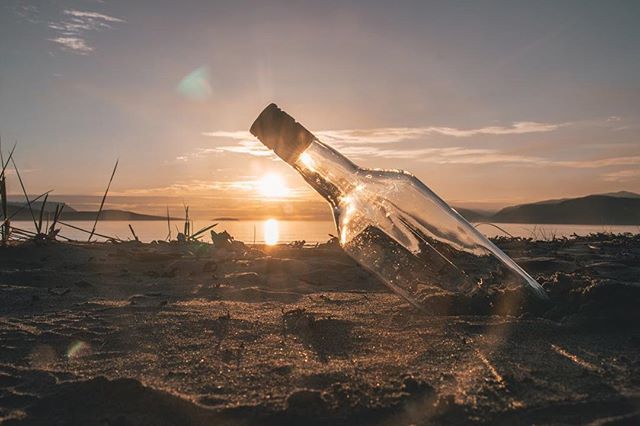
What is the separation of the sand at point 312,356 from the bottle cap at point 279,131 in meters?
0.74

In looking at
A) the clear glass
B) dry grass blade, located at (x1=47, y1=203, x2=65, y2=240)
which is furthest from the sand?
dry grass blade, located at (x1=47, y1=203, x2=65, y2=240)

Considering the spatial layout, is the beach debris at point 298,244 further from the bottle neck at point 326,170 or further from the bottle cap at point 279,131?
the bottle cap at point 279,131

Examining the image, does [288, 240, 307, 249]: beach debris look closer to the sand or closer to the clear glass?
the sand

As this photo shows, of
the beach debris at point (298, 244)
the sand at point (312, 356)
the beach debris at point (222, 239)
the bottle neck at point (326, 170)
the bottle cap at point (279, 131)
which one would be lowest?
the sand at point (312, 356)

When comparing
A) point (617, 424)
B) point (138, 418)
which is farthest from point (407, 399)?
point (138, 418)

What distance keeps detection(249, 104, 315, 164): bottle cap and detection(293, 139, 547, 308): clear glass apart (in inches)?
6.3

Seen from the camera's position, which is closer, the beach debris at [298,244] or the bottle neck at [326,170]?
the bottle neck at [326,170]

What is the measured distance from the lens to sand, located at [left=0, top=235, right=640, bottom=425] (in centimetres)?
117

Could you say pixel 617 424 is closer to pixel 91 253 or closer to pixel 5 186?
pixel 91 253

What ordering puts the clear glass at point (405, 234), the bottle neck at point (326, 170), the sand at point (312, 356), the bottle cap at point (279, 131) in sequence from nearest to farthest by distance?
the sand at point (312, 356), the clear glass at point (405, 234), the bottle cap at point (279, 131), the bottle neck at point (326, 170)

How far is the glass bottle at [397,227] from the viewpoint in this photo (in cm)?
191

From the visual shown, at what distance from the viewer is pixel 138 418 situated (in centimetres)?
117

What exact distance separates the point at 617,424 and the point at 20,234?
182 inches

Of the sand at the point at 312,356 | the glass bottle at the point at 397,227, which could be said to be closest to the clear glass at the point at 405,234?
the glass bottle at the point at 397,227
